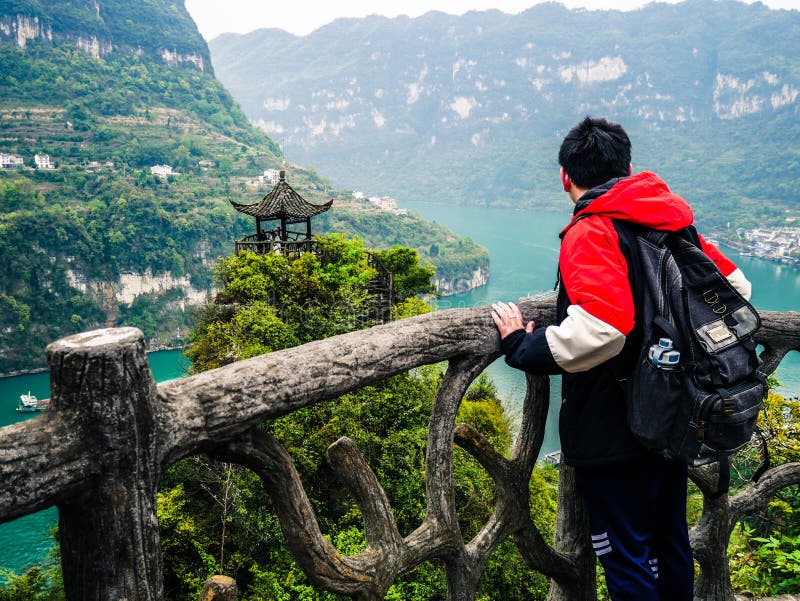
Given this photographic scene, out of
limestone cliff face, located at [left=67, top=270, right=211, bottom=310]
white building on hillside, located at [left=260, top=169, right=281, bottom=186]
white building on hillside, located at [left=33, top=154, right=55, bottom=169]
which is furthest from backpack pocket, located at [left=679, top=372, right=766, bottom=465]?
white building on hillside, located at [left=33, top=154, right=55, bottom=169]

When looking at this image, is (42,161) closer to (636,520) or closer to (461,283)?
(461,283)

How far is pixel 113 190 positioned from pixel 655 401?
7651 centimetres

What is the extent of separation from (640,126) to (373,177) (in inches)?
3227

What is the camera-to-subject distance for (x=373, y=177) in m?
191

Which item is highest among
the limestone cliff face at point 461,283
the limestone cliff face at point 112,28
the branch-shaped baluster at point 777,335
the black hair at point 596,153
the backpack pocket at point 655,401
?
the limestone cliff face at point 112,28

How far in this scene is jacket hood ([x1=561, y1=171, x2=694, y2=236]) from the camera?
1.40 metres

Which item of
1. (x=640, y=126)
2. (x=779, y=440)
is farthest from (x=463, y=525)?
(x=640, y=126)

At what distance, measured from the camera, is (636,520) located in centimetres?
155

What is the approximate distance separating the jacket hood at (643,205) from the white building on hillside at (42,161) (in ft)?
269

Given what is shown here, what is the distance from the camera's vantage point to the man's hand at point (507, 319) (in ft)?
5.23

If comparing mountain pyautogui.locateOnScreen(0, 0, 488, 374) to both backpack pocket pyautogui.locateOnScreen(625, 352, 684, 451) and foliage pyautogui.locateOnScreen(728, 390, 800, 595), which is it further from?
backpack pocket pyautogui.locateOnScreen(625, 352, 684, 451)

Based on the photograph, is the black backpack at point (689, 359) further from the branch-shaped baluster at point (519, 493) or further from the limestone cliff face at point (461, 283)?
the limestone cliff face at point (461, 283)

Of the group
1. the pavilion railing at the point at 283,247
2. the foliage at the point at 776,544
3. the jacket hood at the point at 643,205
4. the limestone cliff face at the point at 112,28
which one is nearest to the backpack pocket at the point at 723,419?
the jacket hood at the point at 643,205

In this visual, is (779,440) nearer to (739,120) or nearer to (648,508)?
(648,508)
